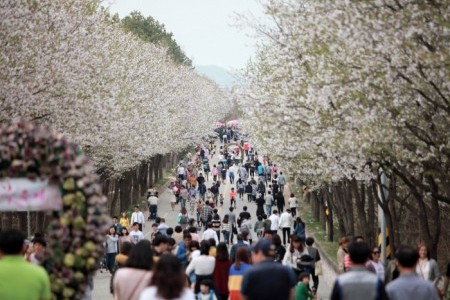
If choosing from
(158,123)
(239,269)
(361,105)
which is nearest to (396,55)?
(361,105)

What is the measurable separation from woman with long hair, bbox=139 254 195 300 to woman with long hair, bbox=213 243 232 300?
884cm

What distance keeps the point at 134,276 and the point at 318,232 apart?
35278mm

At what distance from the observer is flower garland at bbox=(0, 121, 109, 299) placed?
12758mm

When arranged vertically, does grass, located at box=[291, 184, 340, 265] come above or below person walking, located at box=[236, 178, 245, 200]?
below

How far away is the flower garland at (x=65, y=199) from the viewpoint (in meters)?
12.8

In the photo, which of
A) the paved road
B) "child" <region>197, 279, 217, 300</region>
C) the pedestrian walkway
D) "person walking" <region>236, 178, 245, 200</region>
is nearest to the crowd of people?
"child" <region>197, 279, 217, 300</region>

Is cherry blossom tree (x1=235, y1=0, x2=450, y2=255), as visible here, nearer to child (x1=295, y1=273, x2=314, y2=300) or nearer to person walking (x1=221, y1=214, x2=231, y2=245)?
child (x1=295, y1=273, x2=314, y2=300)

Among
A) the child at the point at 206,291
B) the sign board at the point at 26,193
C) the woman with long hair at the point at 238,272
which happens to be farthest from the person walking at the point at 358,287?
the child at the point at 206,291

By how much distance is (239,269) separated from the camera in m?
17.7

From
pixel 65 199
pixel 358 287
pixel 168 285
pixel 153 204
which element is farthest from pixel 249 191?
pixel 168 285

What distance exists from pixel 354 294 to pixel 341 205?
29757mm

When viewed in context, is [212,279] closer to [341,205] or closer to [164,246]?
[164,246]

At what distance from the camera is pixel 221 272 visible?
20.1m

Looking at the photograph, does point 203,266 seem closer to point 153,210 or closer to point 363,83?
point 363,83
